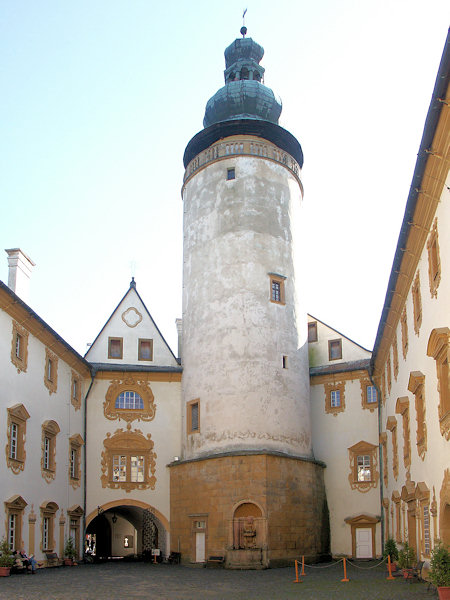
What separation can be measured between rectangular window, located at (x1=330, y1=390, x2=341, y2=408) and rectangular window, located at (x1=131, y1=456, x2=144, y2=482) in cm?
936

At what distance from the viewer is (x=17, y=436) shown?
25516mm

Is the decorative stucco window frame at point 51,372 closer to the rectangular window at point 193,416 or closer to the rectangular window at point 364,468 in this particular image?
the rectangular window at point 193,416

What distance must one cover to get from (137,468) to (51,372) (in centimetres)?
664

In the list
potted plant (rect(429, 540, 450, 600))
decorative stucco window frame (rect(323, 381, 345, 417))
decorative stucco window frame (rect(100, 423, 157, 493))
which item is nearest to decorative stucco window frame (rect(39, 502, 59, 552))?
decorative stucco window frame (rect(100, 423, 157, 493))

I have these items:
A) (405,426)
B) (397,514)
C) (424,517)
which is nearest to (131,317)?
(397,514)

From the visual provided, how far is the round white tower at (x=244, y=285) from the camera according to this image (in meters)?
31.2

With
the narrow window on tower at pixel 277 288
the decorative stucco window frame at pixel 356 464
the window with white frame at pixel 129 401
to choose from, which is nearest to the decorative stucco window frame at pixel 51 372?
the window with white frame at pixel 129 401

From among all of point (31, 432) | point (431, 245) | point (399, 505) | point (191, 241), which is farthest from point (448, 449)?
point (191, 241)

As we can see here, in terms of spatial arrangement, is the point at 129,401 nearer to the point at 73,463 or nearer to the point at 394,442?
the point at 73,463

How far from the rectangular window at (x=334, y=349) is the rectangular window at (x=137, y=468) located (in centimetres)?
1056

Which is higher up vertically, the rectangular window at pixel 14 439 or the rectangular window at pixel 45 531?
the rectangular window at pixel 14 439

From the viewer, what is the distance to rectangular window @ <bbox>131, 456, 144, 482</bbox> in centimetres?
3281

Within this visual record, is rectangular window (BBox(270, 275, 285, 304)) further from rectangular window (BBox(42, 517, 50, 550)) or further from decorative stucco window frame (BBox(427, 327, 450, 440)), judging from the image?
decorative stucco window frame (BBox(427, 327, 450, 440))

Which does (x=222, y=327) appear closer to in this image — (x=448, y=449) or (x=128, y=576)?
(x=128, y=576)
